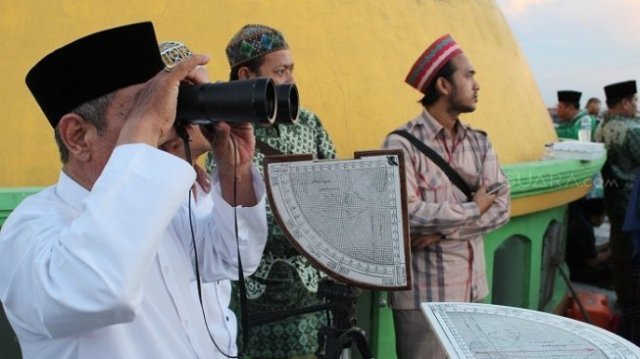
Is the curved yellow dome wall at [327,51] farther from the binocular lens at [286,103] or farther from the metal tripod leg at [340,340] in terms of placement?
the binocular lens at [286,103]

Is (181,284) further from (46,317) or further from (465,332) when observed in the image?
(465,332)

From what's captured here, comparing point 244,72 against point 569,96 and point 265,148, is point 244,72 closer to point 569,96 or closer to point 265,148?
point 265,148

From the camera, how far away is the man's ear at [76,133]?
1217 mm

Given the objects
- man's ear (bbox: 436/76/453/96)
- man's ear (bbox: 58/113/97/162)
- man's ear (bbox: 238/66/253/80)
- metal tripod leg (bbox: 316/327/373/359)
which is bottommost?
metal tripod leg (bbox: 316/327/373/359)

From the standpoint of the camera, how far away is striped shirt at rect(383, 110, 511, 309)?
2.46m

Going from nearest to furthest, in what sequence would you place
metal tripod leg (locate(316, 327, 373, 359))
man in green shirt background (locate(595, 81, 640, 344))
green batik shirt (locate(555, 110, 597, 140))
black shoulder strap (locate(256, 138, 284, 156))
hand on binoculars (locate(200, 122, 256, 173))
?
1. hand on binoculars (locate(200, 122, 256, 173))
2. metal tripod leg (locate(316, 327, 373, 359))
3. black shoulder strap (locate(256, 138, 284, 156))
4. man in green shirt background (locate(595, 81, 640, 344))
5. green batik shirt (locate(555, 110, 597, 140))

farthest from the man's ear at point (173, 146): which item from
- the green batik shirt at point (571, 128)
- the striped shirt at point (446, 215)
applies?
the green batik shirt at point (571, 128)

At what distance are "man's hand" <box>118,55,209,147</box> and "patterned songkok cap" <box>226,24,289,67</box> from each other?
124 centimetres

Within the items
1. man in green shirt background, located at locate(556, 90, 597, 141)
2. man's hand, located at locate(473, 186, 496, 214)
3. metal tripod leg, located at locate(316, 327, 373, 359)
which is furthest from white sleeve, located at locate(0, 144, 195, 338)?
man in green shirt background, located at locate(556, 90, 597, 141)

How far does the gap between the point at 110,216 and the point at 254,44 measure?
1.44 meters

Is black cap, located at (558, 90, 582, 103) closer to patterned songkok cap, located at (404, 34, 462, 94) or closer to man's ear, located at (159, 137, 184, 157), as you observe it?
patterned songkok cap, located at (404, 34, 462, 94)

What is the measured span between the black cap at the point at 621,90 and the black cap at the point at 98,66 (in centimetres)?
610

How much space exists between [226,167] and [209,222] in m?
0.21

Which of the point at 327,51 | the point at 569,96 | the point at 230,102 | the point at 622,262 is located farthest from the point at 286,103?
the point at 569,96
